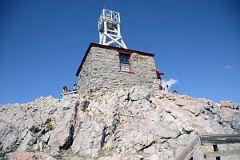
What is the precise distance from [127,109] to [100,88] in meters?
2.89

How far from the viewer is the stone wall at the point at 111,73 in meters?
16.8

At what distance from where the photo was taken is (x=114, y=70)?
58.1 ft

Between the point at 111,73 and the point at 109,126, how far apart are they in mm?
5414

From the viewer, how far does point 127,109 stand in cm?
1495

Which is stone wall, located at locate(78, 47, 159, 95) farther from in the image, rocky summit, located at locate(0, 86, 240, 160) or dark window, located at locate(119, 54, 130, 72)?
rocky summit, located at locate(0, 86, 240, 160)

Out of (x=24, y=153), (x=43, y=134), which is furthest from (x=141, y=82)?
(x=24, y=153)

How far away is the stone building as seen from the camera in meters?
16.8

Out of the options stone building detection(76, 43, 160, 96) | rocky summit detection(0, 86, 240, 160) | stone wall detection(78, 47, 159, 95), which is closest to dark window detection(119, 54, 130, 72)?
stone building detection(76, 43, 160, 96)

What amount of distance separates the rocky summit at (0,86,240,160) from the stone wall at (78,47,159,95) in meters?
1.04

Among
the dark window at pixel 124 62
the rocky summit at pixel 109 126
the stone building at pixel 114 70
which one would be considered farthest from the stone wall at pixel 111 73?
the rocky summit at pixel 109 126

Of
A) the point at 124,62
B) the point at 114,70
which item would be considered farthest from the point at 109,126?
the point at 124,62

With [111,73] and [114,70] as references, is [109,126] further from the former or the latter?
[114,70]

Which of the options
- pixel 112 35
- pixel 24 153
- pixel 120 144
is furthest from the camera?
pixel 112 35

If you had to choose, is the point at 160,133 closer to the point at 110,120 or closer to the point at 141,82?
the point at 110,120
